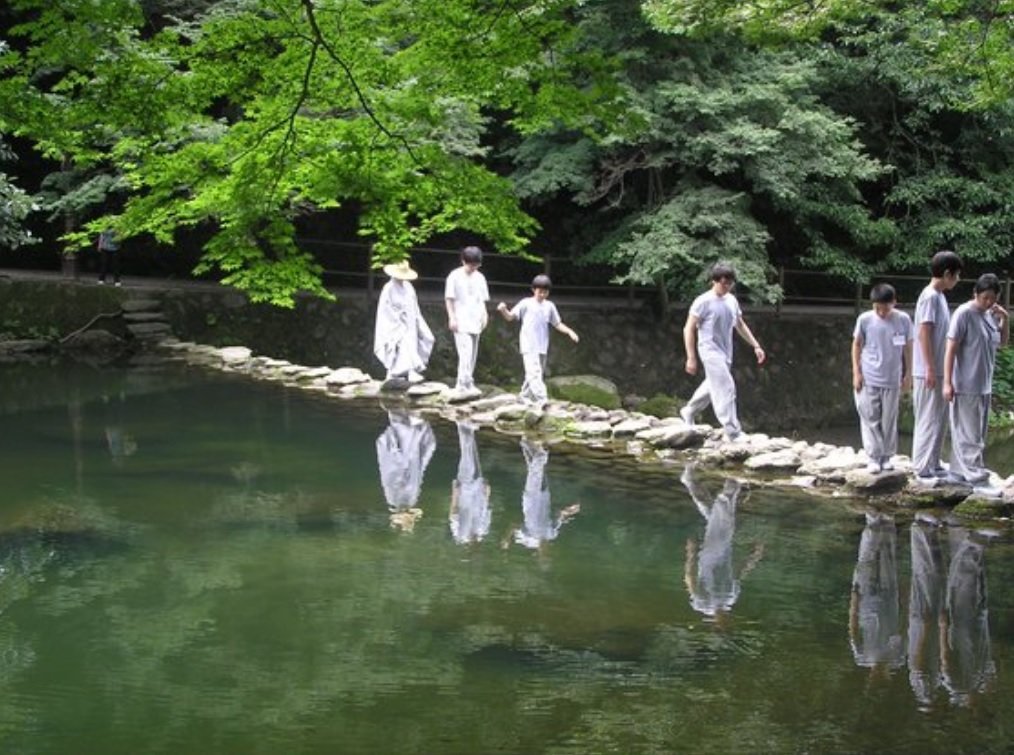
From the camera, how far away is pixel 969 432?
8258mm

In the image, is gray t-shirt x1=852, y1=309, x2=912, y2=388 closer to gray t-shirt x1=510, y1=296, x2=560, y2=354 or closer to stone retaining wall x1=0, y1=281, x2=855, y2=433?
gray t-shirt x1=510, y1=296, x2=560, y2=354

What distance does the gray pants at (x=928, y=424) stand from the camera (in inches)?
335

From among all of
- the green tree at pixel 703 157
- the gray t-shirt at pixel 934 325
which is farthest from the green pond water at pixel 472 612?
the green tree at pixel 703 157

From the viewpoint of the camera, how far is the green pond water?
14.6 ft

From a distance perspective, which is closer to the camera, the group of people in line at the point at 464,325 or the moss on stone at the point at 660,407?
the group of people in line at the point at 464,325

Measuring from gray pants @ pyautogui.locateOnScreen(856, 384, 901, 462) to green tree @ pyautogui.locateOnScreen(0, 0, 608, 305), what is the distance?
4081mm

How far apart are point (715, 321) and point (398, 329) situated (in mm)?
4894

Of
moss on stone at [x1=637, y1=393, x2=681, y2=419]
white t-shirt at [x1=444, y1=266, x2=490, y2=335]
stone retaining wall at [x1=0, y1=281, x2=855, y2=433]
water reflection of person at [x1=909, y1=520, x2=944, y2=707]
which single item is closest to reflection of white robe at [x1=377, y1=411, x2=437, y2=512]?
white t-shirt at [x1=444, y1=266, x2=490, y2=335]

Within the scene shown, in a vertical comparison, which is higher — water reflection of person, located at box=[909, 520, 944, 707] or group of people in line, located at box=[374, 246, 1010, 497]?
group of people in line, located at box=[374, 246, 1010, 497]

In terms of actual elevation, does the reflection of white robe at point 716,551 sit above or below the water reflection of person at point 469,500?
below

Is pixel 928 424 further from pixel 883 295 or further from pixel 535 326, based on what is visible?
pixel 535 326

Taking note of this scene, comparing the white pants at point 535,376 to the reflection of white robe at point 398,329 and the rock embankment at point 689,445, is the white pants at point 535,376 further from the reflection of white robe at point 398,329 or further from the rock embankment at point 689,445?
the reflection of white robe at point 398,329

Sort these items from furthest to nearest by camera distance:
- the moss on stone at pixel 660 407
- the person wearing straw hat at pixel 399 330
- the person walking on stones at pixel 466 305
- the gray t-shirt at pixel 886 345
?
1. the moss on stone at pixel 660 407
2. the person wearing straw hat at pixel 399 330
3. the person walking on stones at pixel 466 305
4. the gray t-shirt at pixel 886 345

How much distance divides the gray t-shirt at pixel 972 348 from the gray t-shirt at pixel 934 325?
0.20 meters
